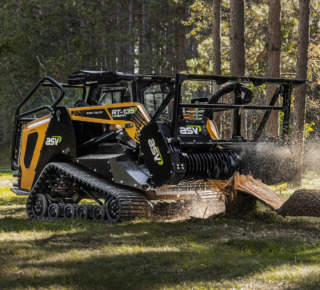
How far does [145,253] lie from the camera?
681 centimetres

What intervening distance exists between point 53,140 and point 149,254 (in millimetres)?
5143

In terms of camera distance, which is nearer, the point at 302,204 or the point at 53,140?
the point at 302,204

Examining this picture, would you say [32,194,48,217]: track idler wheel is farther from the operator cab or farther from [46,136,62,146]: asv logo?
the operator cab

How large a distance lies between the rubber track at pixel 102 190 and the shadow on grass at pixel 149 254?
1.16ft

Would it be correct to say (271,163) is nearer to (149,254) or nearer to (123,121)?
(123,121)

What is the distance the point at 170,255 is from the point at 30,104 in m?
41.7

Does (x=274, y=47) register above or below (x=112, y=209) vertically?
above

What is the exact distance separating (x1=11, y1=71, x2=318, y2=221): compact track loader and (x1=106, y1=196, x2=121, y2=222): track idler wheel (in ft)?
0.05

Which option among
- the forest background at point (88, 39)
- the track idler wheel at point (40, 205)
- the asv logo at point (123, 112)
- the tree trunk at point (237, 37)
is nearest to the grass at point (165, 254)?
the track idler wheel at point (40, 205)

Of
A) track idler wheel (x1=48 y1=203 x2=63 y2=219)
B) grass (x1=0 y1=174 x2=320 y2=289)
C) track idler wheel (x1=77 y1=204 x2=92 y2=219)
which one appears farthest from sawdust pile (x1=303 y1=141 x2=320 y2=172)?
track idler wheel (x1=48 y1=203 x2=63 y2=219)

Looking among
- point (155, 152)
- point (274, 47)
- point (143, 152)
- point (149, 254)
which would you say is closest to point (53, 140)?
point (143, 152)

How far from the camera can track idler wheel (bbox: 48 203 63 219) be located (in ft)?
34.9

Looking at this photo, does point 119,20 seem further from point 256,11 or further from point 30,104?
point 256,11

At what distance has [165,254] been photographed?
22.0ft
